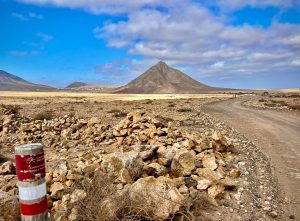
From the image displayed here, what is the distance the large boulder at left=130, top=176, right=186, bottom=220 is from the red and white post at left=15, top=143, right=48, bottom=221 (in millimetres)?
2424

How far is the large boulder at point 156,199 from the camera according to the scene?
7.20 meters

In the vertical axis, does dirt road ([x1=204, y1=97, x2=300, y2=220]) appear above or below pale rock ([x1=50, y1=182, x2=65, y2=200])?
below

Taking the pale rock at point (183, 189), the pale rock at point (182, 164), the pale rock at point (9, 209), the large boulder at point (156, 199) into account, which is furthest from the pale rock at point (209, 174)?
the pale rock at point (9, 209)

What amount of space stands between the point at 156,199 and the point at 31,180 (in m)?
3.13

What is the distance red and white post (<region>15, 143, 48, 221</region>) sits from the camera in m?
4.95

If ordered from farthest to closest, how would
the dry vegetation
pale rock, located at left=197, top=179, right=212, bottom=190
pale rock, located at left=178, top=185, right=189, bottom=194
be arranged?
the dry vegetation < pale rock, located at left=197, top=179, right=212, bottom=190 < pale rock, located at left=178, top=185, right=189, bottom=194

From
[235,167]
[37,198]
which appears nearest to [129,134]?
[235,167]

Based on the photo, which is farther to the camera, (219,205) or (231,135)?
(231,135)

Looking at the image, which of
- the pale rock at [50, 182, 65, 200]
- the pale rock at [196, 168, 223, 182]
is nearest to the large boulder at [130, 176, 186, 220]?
the pale rock at [50, 182, 65, 200]

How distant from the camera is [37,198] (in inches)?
201

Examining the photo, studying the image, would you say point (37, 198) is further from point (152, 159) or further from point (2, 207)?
point (152, 159)

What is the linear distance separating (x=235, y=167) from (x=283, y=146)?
15.3 ft

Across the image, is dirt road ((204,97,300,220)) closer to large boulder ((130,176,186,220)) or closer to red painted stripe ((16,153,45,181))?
large boulder ((130,176,186,220))

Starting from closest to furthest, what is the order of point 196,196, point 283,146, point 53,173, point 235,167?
point 196,196, point 53,173, point 235,167, point 283,146
